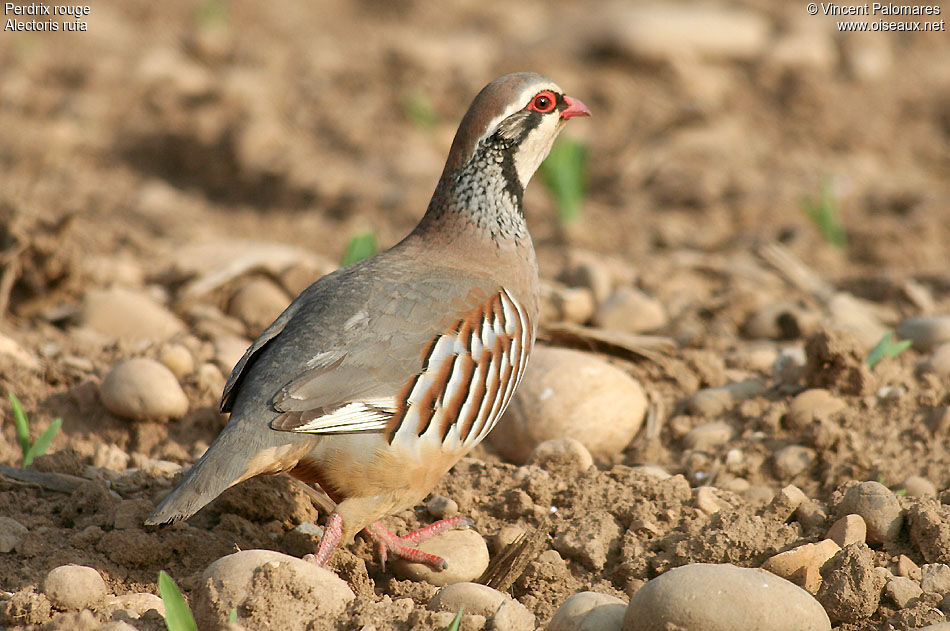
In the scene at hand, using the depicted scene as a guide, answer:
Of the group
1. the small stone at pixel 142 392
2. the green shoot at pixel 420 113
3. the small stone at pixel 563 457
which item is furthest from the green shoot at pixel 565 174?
the small stone at pixel 142 392

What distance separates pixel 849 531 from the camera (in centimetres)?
350

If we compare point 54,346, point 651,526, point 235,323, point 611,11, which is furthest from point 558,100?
point 611,11

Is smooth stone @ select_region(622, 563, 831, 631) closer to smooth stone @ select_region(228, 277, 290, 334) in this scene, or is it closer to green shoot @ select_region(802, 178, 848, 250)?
smooth stone @ select_region(228, 277, 290, 334)

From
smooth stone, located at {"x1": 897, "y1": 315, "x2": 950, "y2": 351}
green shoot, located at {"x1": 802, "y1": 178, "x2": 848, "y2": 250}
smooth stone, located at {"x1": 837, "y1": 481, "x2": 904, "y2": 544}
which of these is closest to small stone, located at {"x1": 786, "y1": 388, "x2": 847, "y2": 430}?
smooth stone, located at {"x1": 837, "y1": 481, "x2": 904, "y2": 544}

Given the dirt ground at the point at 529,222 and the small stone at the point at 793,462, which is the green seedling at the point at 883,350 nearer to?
the dirt ground at the point at 529,222

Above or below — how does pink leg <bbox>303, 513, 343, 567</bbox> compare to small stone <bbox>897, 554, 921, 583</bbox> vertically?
below

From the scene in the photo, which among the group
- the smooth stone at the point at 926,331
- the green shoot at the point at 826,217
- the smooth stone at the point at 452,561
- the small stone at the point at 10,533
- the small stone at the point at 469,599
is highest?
the green shoot at the point at 826,217

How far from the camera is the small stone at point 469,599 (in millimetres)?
3082

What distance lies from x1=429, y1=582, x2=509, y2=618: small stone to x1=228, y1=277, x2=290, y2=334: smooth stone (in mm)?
2678

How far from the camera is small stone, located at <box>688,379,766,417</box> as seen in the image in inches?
189

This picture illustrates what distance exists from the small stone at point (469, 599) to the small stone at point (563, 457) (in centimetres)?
103

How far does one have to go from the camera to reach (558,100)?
443cm

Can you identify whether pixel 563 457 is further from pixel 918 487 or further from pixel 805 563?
pixel 918 487

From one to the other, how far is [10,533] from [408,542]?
1.33 metres
